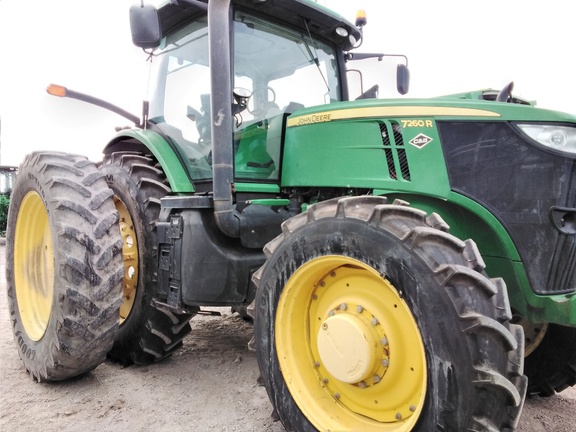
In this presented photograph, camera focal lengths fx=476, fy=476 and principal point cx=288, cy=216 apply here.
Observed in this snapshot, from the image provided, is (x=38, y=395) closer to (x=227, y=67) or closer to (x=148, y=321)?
(x=148, y=321)

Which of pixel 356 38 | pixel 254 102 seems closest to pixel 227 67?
pixel 254 102

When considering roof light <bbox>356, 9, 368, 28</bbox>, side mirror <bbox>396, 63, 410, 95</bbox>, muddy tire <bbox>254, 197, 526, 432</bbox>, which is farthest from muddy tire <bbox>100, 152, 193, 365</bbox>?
side mirror <bbox>396, 63, 410, 95</bbox>

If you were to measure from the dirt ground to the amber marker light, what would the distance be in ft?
6.18

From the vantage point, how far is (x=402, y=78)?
352 centimetres

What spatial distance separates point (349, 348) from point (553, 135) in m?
1.25

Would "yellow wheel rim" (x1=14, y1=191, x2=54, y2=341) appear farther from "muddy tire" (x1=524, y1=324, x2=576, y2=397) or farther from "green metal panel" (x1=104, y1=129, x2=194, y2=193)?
"muddy tire" (x1=524, y1=324, x2=576, y2=397)

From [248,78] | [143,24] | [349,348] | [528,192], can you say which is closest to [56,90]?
[143,24]

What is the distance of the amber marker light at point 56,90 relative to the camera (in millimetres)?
3254

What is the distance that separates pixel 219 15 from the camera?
2475 mm

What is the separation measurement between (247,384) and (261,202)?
112 cm

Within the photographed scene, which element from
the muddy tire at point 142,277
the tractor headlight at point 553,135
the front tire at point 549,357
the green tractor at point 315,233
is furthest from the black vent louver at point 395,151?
the muddy tire at point 142,277

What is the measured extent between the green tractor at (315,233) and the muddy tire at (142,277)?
0.01 m

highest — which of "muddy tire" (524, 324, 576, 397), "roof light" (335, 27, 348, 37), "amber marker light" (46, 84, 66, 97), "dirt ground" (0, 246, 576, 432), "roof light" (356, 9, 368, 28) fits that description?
"roof light" (356, 9, 368, 28)

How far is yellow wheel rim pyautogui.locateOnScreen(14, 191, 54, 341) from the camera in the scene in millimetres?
3260
